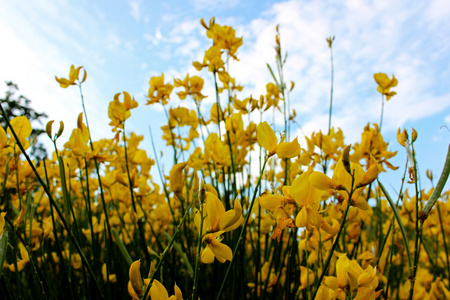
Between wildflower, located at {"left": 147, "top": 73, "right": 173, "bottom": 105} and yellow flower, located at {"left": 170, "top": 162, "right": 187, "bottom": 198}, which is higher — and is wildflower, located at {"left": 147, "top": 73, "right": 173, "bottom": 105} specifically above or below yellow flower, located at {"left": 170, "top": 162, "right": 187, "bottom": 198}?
above

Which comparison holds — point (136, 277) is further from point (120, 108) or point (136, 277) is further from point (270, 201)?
point (120, 108)

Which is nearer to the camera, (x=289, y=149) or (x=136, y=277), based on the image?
(x=136, y=277)

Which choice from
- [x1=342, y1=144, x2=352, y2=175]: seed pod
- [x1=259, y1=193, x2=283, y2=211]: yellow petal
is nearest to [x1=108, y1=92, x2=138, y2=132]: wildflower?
[x1=259, y1=193, x2=283, y2=211]: yellow petal

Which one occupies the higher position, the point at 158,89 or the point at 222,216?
the point at 158,89

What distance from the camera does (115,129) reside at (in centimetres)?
148

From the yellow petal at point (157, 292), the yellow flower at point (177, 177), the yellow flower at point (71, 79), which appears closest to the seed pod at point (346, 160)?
the yellow flower at point (177, 177)

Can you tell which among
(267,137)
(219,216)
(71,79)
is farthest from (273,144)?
(71,79)

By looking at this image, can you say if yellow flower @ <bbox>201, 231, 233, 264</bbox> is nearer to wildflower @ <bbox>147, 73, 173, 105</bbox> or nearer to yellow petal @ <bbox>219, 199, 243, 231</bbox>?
yellow petal @ <bbox>219, 199, 243, 231</bbox>

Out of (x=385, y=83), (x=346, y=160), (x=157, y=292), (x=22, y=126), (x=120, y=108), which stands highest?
(x=385, y=83)

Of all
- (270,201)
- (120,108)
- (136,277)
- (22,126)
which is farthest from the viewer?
(120,108)

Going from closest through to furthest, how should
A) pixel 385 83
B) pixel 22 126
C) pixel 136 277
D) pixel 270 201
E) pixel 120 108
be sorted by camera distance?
1. pixel 136 277
2. pixel 270 201
3. pixel 22 126
4. pixel 120 108
5. pixel 385 83

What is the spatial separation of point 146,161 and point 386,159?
4.27ft

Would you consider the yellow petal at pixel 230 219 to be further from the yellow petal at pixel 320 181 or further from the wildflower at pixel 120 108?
the wildflower at pixel 120 108

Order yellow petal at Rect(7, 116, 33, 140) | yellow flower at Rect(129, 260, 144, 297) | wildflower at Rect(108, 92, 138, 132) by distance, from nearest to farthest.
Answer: yellow flower at Rect(129, 260, 144, 297) < yellow petal at Rect(7, 116, 33, 140) < wildflower at Rect(108, 92, 138, 132)
